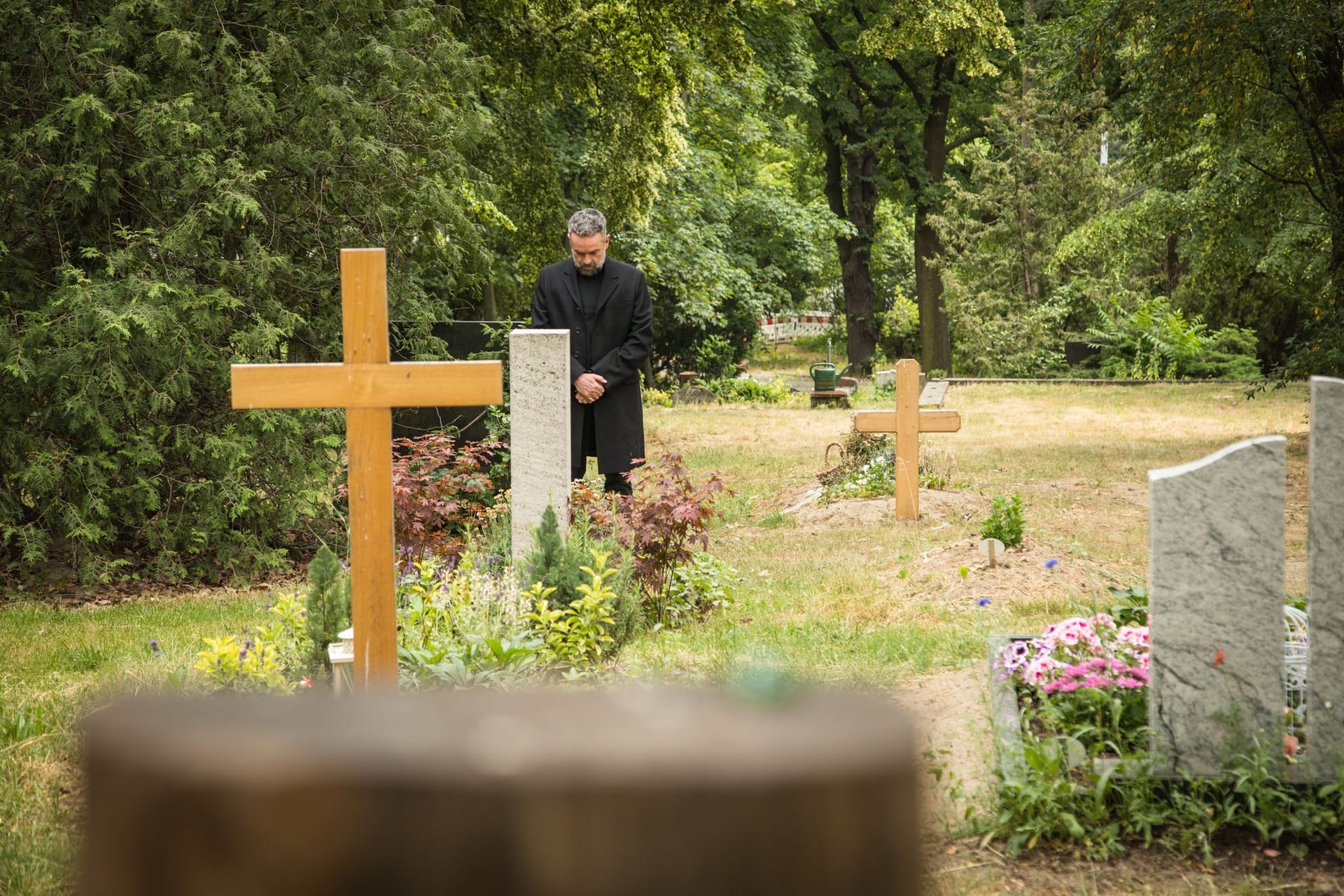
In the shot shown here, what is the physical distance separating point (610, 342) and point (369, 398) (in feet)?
12.9

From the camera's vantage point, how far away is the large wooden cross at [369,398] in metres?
4.09

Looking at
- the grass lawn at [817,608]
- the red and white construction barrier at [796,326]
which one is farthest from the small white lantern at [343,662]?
the red and white construction barrier at [796,326]

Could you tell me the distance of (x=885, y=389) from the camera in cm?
2438

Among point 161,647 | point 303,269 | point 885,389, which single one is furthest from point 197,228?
point 885,389

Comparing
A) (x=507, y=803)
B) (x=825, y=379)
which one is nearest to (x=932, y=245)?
(x=825, y=379)

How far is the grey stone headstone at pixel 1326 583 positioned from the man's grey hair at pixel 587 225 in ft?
15.2

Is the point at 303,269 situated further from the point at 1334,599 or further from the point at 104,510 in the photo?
the point at 1334,599

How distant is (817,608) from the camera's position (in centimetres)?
684

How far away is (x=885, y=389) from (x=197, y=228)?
1766 cm

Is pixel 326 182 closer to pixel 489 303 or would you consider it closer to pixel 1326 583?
pixel 1326 583

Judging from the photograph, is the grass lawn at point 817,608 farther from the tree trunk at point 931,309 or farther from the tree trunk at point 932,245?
the tree trunk at point 932,245

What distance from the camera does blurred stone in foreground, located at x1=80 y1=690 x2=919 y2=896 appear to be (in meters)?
0.87

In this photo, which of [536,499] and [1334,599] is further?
[536,499]

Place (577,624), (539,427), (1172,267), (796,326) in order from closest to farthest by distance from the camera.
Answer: (577,624), (539,427), (1172,267), (796,326)
